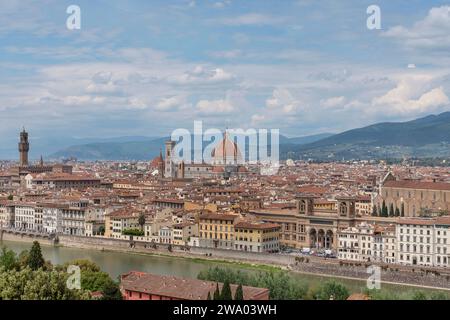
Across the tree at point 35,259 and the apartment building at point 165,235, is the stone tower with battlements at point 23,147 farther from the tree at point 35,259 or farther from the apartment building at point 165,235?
the tree at point 35,259

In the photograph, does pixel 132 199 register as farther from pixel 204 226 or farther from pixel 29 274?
pixel 29 274

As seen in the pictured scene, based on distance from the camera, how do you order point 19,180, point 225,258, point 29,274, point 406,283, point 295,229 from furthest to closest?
point 19,180
point 295,229
point 225,258
point 406,283
point 29,274

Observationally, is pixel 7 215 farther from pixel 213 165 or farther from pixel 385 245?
pixel 213 165

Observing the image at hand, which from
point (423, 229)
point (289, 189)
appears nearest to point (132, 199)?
point (289, 189)

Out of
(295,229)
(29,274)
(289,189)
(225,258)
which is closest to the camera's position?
(29,274)

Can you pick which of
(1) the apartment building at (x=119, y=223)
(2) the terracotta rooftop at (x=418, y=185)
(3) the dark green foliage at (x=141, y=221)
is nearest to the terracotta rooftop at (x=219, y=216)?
(3) the dark green foliage at (x=141, y=221)

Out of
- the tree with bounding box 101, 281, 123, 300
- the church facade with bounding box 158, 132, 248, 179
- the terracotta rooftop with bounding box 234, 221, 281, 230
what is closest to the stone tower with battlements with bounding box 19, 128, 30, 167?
the church facade with bounding box 158, 132, 248, 179
